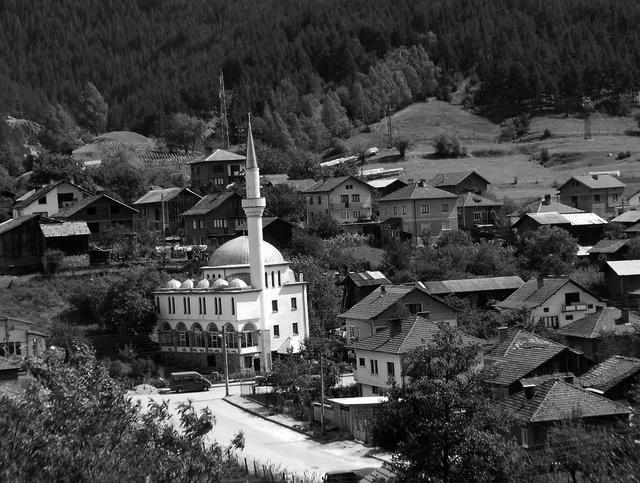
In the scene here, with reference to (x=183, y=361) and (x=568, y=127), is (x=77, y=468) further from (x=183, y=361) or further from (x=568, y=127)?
(x=568, y=127)

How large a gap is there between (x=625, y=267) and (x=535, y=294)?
7.01 meters

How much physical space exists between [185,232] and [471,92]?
203ft

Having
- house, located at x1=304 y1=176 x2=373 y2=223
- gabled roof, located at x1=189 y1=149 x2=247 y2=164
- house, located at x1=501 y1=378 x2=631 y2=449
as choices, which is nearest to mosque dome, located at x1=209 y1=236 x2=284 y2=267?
house, located at x1=304 y1=176 x2=373 y2=223

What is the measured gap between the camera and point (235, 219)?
73.6 metres

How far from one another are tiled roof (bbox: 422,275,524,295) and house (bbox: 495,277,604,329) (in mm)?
4408

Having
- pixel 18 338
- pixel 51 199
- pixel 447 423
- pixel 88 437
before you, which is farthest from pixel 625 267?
pixel 88 437

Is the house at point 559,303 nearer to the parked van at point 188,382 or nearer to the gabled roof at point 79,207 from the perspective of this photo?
the parked van at point 188,382

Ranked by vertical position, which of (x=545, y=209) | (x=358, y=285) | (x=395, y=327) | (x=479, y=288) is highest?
(x=545, y=209)

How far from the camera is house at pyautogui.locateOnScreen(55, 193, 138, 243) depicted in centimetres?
7106

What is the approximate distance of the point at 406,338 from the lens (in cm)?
4444

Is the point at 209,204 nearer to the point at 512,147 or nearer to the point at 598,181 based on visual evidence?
the point at 598,181

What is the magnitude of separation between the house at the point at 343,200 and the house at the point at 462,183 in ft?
18.0

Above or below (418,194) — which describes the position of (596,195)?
below

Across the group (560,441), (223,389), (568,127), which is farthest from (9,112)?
(560,441)
